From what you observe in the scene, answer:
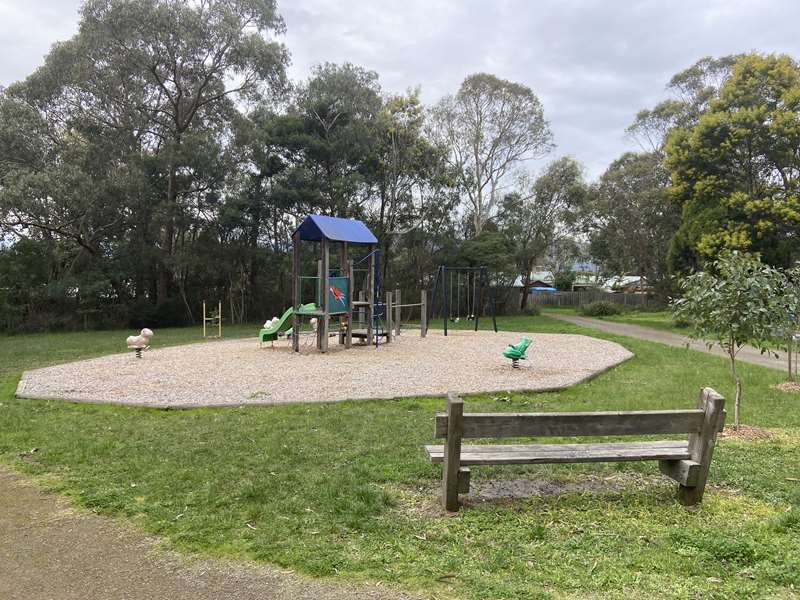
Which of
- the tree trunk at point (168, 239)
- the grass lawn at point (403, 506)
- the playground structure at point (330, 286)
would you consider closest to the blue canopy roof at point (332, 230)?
the playground structure at point (330, 286)

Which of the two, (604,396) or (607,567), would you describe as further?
(604,396)

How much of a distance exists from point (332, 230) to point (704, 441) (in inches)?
377

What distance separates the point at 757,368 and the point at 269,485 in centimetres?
967

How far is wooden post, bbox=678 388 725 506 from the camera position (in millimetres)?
3309

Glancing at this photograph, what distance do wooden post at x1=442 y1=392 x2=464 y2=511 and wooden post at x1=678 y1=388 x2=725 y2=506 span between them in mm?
1531

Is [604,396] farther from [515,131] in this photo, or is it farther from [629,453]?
[515,131]

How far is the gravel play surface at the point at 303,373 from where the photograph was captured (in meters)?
7.31

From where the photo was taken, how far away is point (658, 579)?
2541mm

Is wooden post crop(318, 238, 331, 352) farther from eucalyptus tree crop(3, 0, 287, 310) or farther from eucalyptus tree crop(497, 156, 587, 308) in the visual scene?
eucalyptus tree crop(497, 156, 587, 308)

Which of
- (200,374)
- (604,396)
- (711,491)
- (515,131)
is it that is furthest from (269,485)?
(515,131)

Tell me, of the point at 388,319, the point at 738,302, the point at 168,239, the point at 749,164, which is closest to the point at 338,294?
the point at 388,319

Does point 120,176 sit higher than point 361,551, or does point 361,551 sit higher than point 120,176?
point 120,176

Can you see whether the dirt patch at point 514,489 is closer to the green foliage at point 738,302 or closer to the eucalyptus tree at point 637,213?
the green foliage at point 738,302

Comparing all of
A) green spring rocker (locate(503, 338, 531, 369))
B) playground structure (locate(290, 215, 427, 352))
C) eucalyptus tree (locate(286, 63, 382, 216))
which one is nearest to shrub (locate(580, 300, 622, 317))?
eucalyptus tree (locate(286, 63, 382, 216))
